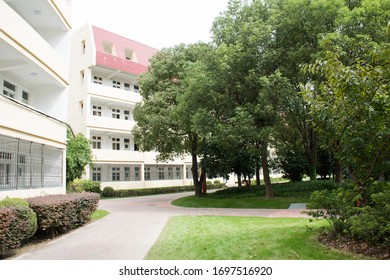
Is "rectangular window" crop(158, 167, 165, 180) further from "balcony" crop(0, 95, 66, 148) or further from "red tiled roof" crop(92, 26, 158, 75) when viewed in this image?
"balcony" crop(0, 95, 66, 148)

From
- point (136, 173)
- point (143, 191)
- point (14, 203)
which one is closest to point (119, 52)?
point (136, 173)

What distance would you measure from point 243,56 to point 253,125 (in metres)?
2.46

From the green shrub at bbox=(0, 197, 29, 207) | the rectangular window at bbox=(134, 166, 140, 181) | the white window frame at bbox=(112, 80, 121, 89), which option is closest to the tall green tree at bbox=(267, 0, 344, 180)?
the green shrub at bbox=(0, 197, 29, 207)

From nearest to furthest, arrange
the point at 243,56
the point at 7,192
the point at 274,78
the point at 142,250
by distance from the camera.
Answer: the point at 142,250 < the point at 7,192 < the point at 274,78 < the point at 243,56

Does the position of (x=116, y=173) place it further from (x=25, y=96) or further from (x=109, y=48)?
(x=25, y=96)

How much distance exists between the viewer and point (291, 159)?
19.6 m

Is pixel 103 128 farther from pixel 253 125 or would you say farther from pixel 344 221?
pixel 344 221

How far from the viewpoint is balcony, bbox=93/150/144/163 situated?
2206 centimetres

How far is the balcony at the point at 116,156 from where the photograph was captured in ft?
72.4

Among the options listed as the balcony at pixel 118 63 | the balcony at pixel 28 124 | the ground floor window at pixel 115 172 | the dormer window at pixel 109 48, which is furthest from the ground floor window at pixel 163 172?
the balcony at pixel 28 124

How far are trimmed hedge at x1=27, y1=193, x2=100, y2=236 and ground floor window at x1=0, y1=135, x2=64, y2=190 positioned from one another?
922mm

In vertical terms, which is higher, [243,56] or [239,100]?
[243,56]

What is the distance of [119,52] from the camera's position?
22516 mm

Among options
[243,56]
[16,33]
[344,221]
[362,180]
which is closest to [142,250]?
[344,221]
